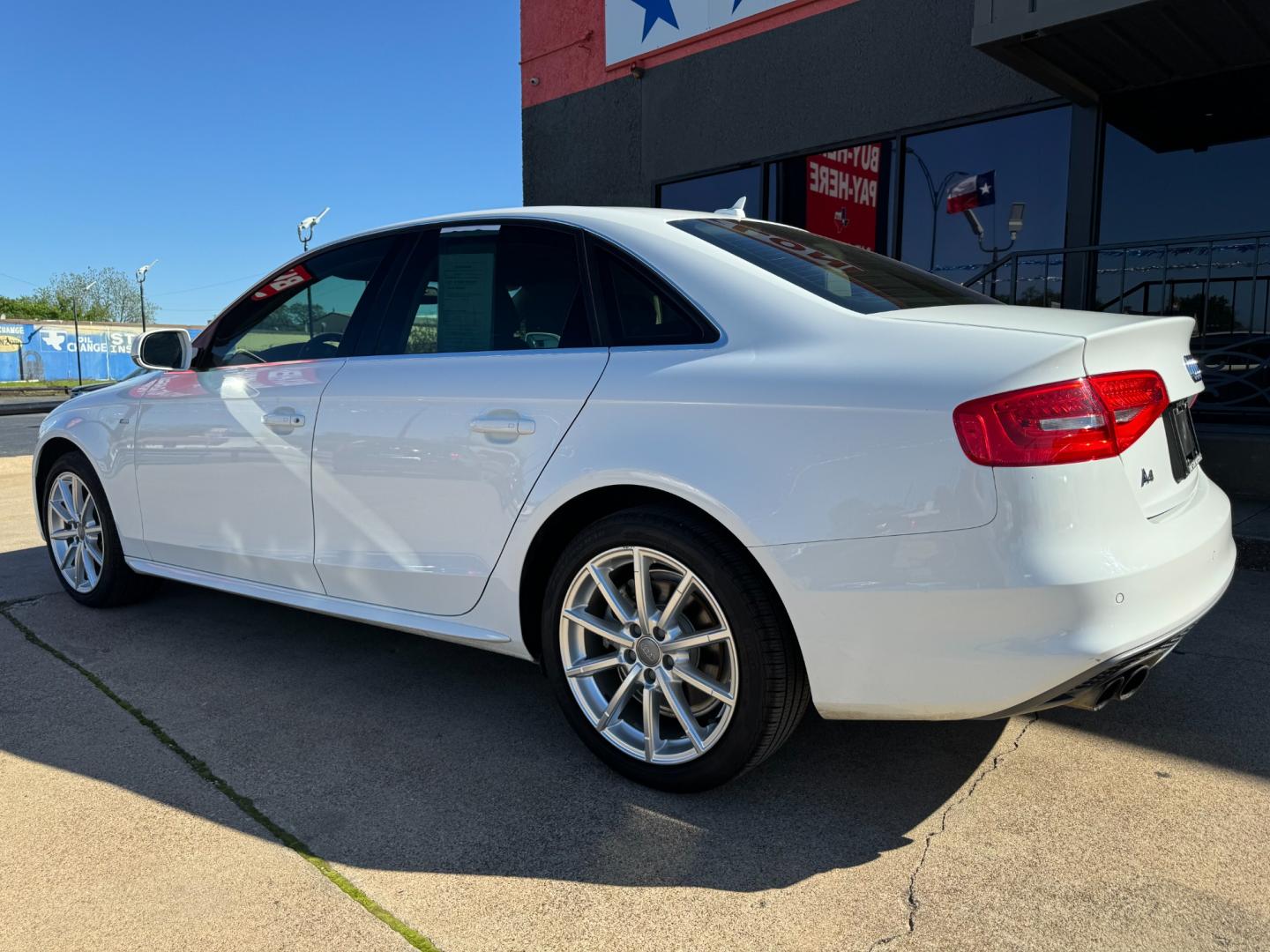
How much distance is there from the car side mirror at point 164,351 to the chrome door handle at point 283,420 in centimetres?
71

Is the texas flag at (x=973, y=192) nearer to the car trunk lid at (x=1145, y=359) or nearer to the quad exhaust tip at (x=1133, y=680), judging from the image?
the car trunk lid at (x=1145, y=359)

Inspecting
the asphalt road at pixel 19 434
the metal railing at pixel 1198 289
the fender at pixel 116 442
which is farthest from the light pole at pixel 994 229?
the asphalt road at pixel 19 434

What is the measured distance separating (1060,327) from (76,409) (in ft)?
13.5

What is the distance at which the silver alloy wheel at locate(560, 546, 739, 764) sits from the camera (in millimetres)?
2469

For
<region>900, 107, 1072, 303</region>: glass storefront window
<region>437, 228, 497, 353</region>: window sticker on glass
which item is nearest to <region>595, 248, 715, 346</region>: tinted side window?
<region>437, 228, 497, 353</region>: window sticker on glass

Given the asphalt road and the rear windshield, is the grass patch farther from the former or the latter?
the asphalt road

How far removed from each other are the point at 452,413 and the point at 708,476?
3.02 ft

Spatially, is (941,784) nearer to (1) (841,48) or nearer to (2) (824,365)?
(2) (824,365)

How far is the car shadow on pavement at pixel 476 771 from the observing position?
7.54 feet

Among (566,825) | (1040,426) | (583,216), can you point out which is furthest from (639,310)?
(566,825)

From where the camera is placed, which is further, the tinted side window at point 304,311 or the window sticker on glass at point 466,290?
the tinted side window at point 304,311

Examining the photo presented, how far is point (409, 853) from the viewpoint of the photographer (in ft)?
7.56

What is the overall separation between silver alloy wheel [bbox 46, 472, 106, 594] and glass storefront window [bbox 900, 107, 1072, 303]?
21.7 ft

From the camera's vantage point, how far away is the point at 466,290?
3.14 m
